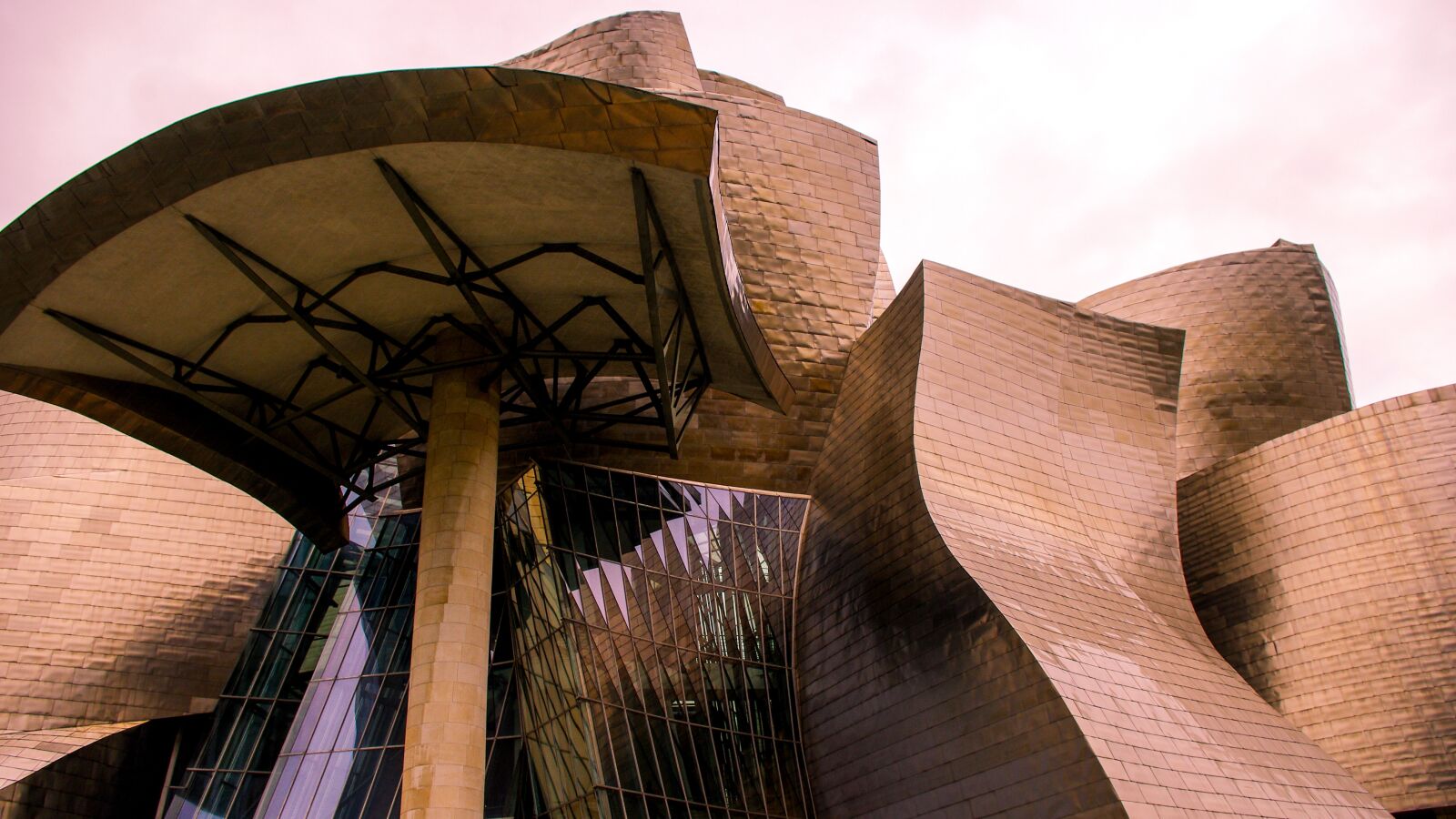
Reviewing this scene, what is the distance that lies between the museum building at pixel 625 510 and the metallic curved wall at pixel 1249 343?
4.73 meters

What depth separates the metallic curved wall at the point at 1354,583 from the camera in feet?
66.7

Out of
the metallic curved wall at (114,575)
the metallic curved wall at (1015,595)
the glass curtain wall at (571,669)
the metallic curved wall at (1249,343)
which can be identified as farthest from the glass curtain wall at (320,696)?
the metallic curved wall at (1249,343)

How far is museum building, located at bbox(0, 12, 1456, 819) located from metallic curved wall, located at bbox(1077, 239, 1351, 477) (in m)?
4.73

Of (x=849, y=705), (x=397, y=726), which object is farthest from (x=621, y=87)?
(x=397, y=726)

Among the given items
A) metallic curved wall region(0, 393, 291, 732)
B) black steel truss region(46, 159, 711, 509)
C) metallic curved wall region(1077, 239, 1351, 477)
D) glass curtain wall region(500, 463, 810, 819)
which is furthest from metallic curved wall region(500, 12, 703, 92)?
metallic curved wall region(1077, 239, 1351, 477)

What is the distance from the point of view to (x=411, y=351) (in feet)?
59.7

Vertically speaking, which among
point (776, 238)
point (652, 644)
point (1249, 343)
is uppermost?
point (776, 238)

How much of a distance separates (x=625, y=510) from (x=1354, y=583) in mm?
14120

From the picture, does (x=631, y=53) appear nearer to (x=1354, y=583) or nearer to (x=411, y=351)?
(x=411, y=351)

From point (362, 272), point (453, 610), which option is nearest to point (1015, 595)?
point (453, 610)

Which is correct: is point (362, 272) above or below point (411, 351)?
below

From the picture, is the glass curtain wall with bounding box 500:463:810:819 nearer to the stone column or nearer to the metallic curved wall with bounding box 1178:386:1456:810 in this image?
the stone column

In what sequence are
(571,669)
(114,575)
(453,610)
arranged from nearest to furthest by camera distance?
1. (453,610)
2. (571,669)
3. (114,575)

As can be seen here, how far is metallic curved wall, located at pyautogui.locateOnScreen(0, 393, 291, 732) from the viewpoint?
20.5 m
